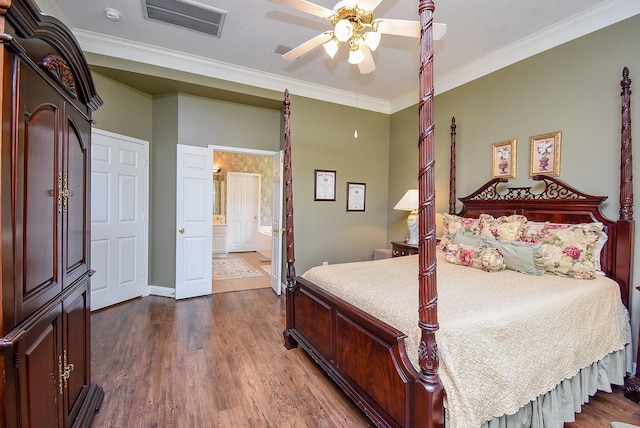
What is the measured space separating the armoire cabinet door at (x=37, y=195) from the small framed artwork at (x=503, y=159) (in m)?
3.77

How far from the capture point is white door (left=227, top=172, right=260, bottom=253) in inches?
318

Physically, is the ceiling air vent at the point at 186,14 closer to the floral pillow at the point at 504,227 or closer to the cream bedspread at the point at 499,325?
the cream bedspread at the point at 499,325

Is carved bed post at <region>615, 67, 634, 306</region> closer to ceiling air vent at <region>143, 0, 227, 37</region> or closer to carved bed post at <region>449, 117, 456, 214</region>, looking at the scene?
carved bed post at <region>449, 117, 456, 214</region>

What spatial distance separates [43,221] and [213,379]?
1.65 metres

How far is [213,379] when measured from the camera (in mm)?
A: 2271

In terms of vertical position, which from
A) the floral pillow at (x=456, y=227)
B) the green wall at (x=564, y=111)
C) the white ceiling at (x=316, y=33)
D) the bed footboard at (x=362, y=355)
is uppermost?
the white ceiling at (x=316, y=33)

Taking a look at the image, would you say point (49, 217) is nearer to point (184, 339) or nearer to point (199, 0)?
point (184, 339)

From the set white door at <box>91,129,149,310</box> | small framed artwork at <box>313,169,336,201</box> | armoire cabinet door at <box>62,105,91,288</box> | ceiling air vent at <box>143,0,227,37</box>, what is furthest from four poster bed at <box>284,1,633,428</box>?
white door at <box>91,129,149,310</box>

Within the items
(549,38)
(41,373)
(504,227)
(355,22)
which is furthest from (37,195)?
(549,38)

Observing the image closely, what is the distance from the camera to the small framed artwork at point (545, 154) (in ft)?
9.26

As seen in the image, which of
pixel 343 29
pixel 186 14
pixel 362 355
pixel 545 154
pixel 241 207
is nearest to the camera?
pixel 362 355

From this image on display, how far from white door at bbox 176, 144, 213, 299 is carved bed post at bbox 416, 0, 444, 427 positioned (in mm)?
3502

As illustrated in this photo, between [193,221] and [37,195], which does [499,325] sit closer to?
[37,195]

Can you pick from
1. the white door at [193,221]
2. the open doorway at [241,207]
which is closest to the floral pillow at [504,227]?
the white door at [193,221]
